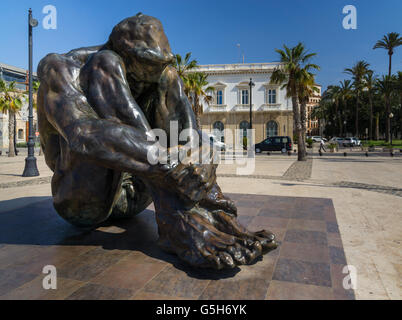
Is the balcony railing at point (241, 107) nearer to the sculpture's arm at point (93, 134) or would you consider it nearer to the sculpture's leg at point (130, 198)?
the sculpture's leg at point (130, 198)

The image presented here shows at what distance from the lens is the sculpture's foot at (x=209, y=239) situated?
1971 millimetres

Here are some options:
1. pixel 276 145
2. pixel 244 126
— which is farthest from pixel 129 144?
pixel 244 126

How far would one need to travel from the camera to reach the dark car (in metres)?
25.9

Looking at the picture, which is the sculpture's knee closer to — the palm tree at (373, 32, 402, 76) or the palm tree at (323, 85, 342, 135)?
the palm tree at (373, 32, 402, 76)

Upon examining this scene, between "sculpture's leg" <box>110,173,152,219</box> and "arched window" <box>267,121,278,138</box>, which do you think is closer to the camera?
"sculpture's leg" <box>110,173,152,219</box>

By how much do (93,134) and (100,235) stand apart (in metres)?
1.31

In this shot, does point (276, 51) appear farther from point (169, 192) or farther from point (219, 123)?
point (219, 123)

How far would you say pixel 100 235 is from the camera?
112 inches

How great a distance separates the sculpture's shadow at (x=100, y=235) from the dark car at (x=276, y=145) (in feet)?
76.8

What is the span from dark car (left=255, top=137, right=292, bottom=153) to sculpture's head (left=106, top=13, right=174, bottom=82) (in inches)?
968

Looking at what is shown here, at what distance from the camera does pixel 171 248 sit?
2.23 m

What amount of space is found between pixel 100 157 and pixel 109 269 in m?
0.80

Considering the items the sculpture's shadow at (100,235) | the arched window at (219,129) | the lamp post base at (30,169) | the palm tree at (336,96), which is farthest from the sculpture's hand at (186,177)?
the palm tree at (336,96)

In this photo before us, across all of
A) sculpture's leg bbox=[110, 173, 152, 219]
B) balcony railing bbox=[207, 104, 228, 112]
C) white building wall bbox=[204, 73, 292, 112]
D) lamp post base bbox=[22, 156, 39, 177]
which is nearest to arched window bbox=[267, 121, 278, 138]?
white building wall bbox=[204, 73, 292, 112]
